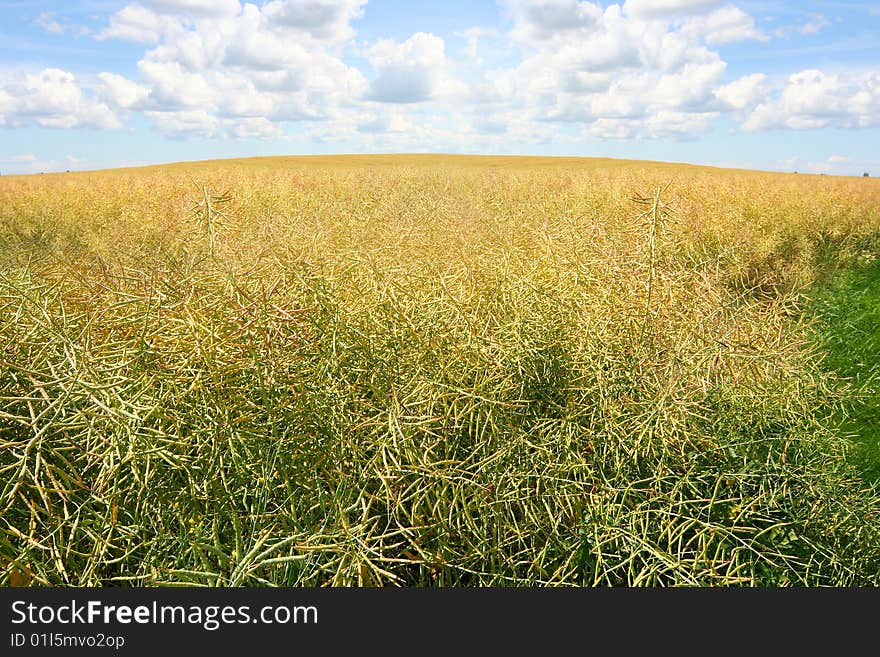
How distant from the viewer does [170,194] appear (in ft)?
38.2

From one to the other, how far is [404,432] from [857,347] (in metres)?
6.84

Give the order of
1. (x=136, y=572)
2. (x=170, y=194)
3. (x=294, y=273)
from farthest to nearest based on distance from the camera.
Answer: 1. (x=170, y=194)
2. (x=294, y=273)
3. (x=136, y=572)

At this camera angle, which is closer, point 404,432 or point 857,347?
point 404,432

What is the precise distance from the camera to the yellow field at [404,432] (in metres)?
1.91

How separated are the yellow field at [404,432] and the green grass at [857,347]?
1.25 m

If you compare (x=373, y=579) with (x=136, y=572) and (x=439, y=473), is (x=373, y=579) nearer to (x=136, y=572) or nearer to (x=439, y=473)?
(x=439, y=473)

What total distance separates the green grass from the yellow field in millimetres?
1252

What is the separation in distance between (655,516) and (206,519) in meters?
1.51

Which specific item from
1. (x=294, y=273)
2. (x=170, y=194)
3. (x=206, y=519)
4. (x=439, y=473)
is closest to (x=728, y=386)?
(x=439, y=473)

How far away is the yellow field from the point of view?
1906 mm

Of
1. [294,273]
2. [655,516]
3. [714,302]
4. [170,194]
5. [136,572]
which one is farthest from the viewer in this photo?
[170,194]

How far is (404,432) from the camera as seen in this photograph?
2.06 m

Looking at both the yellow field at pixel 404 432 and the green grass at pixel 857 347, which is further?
the green grass at pixel 857 347

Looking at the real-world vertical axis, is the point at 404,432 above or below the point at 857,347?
above
